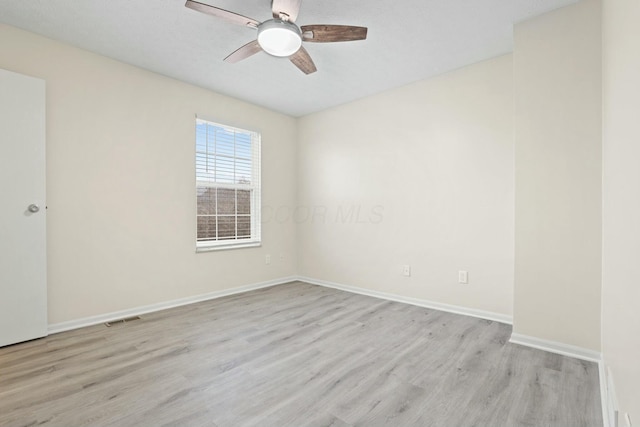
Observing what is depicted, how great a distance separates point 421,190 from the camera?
11.3 feet

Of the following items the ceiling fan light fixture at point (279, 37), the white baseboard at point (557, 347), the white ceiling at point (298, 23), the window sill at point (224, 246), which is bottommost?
the white baseboard at point (557, 347)

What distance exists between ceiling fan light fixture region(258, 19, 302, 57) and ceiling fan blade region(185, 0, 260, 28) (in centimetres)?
8

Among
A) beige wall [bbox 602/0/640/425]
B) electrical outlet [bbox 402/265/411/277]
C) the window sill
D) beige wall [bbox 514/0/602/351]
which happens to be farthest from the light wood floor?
the window sill

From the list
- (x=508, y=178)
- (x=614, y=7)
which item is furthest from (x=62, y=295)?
(x=614, y=7)

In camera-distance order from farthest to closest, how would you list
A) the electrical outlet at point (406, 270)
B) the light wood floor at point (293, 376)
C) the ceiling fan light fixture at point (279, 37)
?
1. the electrical outlet at point (406, 270)
2. the ceiling fan light fixture at point (279, 37)
3. the light wood floor at point (293, 376)

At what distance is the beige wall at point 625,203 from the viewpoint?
3.36ft

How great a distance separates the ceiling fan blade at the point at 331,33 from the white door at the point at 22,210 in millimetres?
2339

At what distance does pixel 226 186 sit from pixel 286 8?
8.19ft

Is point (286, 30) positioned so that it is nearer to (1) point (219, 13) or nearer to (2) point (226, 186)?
(1) point (219, 13)

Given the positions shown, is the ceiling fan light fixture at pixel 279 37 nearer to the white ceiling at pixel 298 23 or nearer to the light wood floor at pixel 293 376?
the white ceiling at pixel 298 23

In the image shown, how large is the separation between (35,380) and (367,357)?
217 centimetres

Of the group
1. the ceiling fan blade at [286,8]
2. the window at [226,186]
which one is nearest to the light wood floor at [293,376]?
the window at [226,186]

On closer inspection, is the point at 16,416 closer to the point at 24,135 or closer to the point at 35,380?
the point at 35,380

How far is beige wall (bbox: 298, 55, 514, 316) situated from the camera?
2912 millimetres
